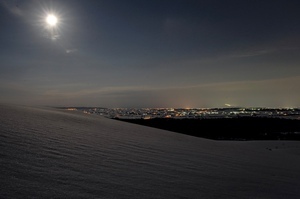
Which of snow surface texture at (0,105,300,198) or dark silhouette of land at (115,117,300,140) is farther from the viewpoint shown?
dark silhouette of land at (115,117,300,140)

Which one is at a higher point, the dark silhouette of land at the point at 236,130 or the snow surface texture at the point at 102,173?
the snow surface texture at the point at 102,173

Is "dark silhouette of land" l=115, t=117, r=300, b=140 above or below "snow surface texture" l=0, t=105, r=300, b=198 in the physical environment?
below

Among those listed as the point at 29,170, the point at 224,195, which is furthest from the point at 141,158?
the point at 29,170

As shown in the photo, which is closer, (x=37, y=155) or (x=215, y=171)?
(x=37, y=155)

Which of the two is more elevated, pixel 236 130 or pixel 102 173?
pixel 102 173

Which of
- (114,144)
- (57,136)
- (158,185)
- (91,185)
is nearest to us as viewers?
(91,185)

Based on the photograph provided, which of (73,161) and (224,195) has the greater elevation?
(73,161)

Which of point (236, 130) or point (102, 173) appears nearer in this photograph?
point (102, 173)

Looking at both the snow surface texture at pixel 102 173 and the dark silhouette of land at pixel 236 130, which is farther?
the dark silhouette of land at pixel 236 130

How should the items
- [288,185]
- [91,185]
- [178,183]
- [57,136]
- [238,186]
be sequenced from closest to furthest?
1. [91,185]
2. [178,183]
3. [238,186]
4. [288,185]
5. [57,136]

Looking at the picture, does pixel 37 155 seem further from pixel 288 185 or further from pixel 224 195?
pixel 288 185
